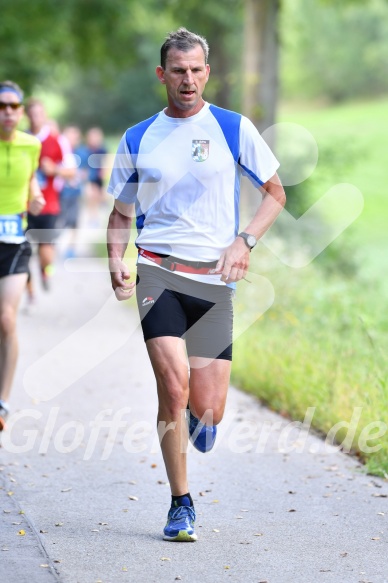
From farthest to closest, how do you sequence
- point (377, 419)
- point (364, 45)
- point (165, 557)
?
1. point (364, 45)
2. point (377, 419)
3. point (165, 557)

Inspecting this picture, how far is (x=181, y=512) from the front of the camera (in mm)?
5320

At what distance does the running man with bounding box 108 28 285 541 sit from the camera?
17.4 feet

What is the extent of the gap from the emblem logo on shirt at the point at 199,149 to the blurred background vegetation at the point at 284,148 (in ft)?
7.44

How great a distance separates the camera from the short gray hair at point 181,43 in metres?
5.34

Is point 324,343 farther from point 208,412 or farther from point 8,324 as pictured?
point 208,412

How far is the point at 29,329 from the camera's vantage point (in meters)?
12.1

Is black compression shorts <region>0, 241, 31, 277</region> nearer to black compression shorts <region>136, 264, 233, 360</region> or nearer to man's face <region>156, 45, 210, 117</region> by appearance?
black compression shorts <region>136, 264, 233, 360</region>

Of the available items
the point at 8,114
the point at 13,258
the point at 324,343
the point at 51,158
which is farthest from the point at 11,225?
the point at 51,158

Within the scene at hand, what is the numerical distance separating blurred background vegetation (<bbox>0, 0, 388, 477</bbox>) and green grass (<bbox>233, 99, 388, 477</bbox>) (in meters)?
0.02

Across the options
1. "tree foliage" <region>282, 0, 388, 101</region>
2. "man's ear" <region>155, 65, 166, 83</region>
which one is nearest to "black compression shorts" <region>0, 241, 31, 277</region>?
"man's ear" <region>155, 65, 166, 83</region>

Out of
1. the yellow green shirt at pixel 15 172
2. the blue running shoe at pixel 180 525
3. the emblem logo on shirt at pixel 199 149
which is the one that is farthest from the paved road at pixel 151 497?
the emblem logo on shirt at pixel 199 149

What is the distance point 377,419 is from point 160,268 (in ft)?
7.42

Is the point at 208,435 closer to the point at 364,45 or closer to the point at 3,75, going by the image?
the point at 3,75

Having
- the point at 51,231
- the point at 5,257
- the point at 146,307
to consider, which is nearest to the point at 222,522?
the point at 146,307
